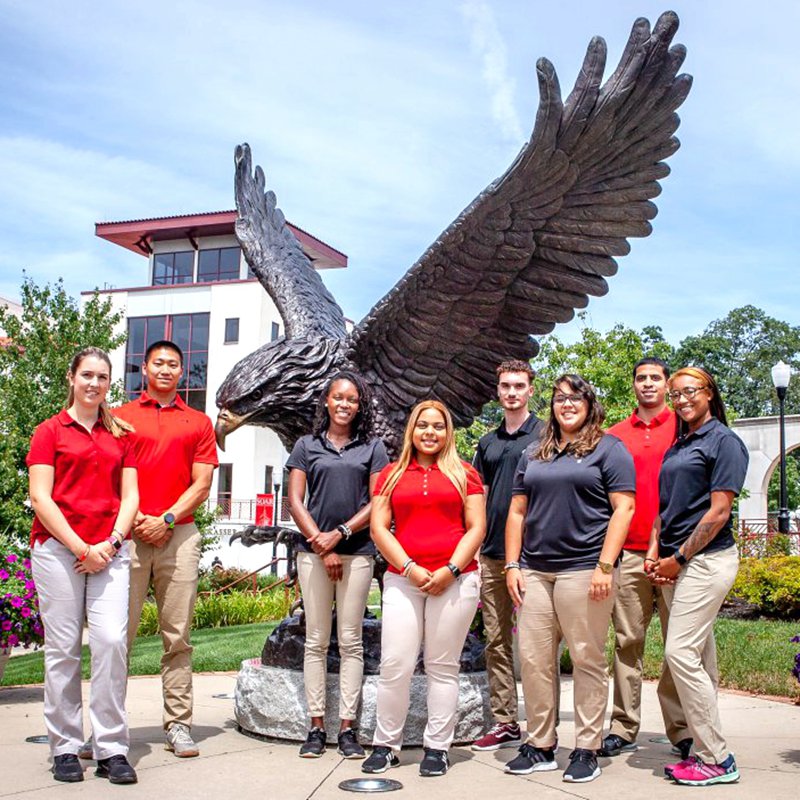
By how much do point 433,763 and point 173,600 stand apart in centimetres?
143

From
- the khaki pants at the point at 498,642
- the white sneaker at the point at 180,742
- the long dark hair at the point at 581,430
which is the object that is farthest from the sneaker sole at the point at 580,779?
the white sneaker at the point at 180,742

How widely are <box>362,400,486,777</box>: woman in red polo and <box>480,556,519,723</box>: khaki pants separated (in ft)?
2.24

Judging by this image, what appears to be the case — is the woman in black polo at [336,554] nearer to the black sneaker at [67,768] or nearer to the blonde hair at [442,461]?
the blonde hair at [442,461]

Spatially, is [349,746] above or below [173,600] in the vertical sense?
below

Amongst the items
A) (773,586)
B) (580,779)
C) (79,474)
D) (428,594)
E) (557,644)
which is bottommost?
(773,586)

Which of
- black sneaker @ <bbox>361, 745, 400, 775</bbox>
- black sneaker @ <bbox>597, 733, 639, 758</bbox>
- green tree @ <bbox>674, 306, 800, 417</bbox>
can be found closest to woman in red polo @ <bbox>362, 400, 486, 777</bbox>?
black sneaker @ <bbox>361, 745, 400, 775</bbox>

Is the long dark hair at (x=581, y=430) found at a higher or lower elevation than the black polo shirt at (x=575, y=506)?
higher

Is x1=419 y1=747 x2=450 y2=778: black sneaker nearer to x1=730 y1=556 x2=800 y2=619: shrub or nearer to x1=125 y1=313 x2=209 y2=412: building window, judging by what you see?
x1=730 y1=556 x2=800 y2=619: shrub

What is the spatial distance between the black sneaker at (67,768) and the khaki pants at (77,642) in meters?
0.03

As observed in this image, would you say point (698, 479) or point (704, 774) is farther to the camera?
point (698, 479)

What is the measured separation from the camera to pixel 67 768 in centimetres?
376

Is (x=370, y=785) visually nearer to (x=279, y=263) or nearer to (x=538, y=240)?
(x=538, y=240)

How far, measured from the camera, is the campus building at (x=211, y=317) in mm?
29188

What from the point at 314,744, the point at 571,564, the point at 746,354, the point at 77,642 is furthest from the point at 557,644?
the point at 746,354
